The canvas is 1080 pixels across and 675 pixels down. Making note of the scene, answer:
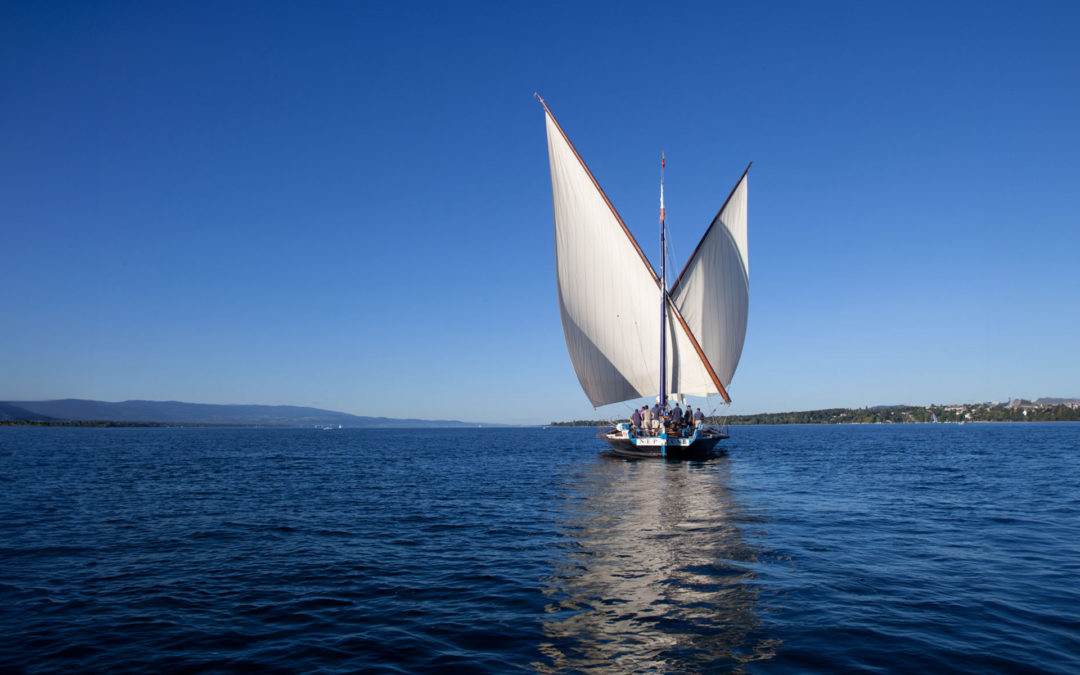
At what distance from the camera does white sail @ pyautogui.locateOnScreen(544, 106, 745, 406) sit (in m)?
43.9

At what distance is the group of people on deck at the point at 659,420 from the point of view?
44.9m

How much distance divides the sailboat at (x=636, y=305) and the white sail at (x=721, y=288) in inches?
3.4

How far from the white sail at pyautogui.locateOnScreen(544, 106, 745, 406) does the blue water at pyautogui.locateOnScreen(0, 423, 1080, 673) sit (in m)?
21.9

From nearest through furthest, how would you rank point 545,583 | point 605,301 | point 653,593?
1. point 653,593
2. point 545,583
3. point 605,301

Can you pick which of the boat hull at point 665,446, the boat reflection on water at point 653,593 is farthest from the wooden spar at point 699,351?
the boat reflection on water at point 653,593

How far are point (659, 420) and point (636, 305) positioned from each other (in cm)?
917

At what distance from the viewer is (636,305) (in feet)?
149

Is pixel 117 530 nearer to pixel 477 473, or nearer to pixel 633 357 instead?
pixel 477 473

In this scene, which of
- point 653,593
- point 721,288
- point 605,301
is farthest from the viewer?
point 721,288

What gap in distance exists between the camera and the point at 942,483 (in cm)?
3002

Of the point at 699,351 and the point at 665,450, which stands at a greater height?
the point at 699,351

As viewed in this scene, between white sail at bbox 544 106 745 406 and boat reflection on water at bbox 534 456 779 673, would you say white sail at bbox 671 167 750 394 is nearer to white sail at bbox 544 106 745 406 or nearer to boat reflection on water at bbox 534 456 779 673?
white sail at bbox 544 106 745 406

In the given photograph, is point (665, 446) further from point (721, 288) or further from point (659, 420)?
point (721, 288)

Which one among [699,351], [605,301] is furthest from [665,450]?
[605,301]
